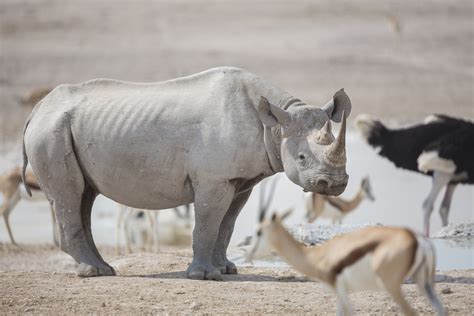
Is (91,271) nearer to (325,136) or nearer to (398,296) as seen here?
(325,136)

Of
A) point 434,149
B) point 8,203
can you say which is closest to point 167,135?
point 434,149

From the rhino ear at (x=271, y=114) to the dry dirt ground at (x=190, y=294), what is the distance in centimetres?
133

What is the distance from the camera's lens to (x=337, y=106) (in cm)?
984

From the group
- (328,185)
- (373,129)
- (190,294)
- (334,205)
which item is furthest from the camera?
(334,205)

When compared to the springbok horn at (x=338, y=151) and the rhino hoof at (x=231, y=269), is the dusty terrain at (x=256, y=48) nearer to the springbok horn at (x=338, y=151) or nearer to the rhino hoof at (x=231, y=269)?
the rhino hoof at (x=231, y=269)

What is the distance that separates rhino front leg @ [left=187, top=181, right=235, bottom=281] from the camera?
9.63 metres

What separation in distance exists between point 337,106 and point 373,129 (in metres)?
5.34

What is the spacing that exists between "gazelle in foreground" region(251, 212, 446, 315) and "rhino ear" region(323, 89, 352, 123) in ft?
8.67

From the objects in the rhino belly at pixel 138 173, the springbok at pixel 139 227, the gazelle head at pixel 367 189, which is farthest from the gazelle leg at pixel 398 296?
the gazelle head at pixel 367 189

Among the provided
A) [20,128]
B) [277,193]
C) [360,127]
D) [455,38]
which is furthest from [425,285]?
[455,38]

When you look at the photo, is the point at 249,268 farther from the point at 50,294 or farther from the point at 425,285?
the point at 425,285

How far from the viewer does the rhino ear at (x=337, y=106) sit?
32.0ft

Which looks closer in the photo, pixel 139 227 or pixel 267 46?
pixel 139 227

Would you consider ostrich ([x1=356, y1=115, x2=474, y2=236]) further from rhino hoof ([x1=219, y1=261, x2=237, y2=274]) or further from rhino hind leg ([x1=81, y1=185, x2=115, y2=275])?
rhino hind leg ([x1=81, y1=185, x2=115, y2=275])
